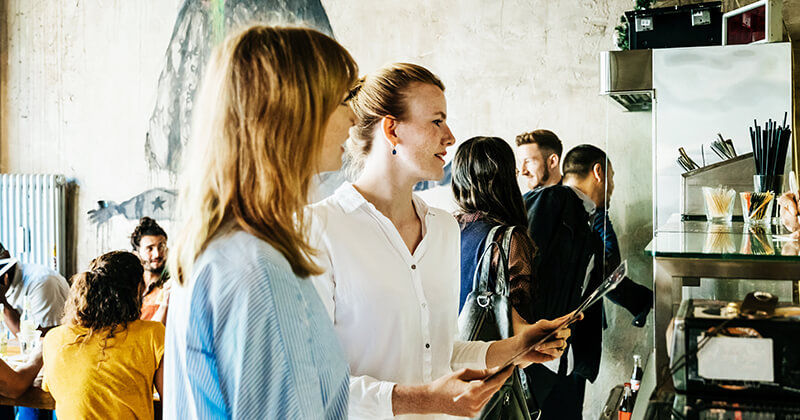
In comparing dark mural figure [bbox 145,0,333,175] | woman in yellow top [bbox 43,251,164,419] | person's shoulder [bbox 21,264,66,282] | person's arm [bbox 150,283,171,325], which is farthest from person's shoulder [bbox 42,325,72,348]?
dark mural figure [bbox 145,0,333,175]

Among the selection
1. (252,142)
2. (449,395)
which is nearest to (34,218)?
(449,395)

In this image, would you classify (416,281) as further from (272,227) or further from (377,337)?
(272,227)

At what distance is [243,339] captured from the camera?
3.16 ft

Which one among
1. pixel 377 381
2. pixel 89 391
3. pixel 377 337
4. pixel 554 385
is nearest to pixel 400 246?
pixel 377 337

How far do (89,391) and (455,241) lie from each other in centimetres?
166

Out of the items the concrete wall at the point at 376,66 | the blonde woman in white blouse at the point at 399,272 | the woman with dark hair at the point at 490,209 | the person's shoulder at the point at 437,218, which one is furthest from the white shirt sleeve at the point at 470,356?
the concrete wall at the point at 376,66

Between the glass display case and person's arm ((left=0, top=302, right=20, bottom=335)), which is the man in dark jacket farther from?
person's arm ((left=0, top=302, right=20, bottom=335))

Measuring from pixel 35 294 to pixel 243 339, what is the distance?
4.00 m

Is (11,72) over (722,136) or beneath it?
over

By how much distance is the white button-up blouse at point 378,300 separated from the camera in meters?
1.63

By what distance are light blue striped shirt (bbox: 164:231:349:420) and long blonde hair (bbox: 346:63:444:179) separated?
0.89 m

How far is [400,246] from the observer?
1.75 metres

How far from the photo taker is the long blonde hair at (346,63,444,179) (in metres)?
1.86

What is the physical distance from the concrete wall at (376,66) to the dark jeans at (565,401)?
0.37ft
